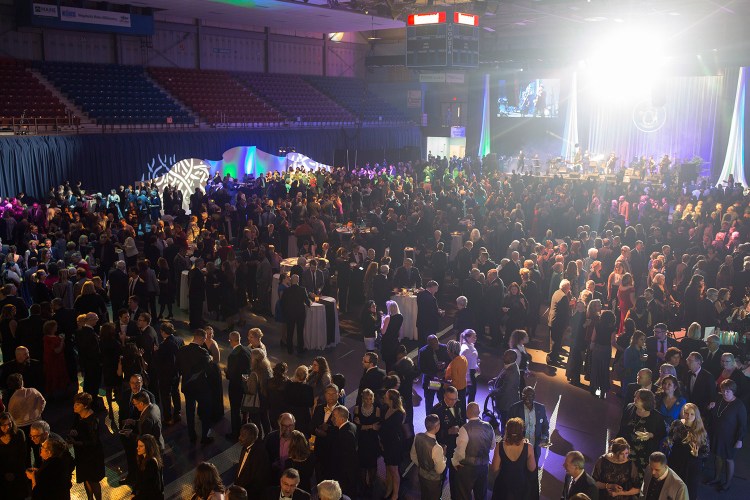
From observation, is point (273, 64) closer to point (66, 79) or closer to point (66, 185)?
point (66, 79)

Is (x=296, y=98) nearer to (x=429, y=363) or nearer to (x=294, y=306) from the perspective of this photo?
(x=294, y=306)

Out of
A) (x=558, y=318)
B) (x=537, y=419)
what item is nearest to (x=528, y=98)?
(x=558, y=318)

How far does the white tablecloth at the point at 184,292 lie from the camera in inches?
479

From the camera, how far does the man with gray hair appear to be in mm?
9953

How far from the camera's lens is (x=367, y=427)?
631cm

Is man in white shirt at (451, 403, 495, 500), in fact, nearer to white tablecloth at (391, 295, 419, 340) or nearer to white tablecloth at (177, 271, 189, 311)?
white tablecloth at (391, 295, 419, 340)

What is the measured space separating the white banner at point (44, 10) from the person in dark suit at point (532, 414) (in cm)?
2053

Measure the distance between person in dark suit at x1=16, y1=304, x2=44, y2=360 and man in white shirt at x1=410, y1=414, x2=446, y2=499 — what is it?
525 cm

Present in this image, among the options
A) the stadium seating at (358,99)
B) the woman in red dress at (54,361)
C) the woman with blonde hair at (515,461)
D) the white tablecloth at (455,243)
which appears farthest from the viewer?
the stadium seating at (358,99)

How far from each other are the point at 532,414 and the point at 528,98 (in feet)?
90.4

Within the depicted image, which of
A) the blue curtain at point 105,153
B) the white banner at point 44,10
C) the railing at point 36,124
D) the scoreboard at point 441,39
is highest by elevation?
the white banner at point 44,10

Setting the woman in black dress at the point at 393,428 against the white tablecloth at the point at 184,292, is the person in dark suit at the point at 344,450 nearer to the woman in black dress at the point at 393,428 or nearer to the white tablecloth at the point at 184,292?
the woman in black dress at the point at 393,428

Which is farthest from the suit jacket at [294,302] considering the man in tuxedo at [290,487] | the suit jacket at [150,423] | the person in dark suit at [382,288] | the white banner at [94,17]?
the white banner at [94,17]

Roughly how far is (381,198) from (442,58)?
5331 millimetres
